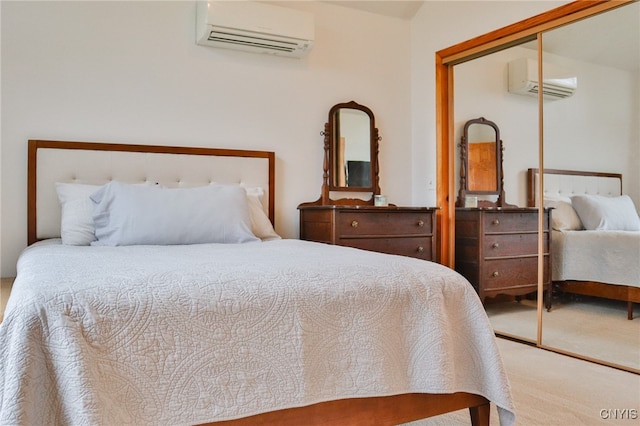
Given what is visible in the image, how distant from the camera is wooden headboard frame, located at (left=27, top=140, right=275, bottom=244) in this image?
2.76m

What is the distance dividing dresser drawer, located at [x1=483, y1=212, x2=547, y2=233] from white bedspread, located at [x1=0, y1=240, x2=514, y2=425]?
1623 millimetres

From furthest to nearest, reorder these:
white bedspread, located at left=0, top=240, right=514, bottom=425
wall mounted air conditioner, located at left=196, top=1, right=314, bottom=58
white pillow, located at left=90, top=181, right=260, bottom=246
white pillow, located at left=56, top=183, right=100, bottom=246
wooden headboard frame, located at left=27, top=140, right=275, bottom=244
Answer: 1. wall mounted air conditioner, located at left=196, top=1, right=314, bottom=58
2. wooden headboard frame, located at left=27, top=140, right=275, bottom=244
3. white pillow, located at left=56, top=183, right=100, bottom=246
4. white pillow, located at left=90, top=181, right=260, bottom=246
5. white bedspread, located at left=0, top=240, right=514, bottom=425

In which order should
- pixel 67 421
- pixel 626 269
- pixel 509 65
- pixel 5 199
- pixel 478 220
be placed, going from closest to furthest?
pixel 67 421 < pixel 626 269 < pixel 5 199 < pixel 509 65 < pixel 478 220

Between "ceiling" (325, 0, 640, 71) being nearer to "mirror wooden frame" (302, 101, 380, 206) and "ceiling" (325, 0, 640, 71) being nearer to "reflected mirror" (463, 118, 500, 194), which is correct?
"reflected mirror" (463, 118, 500, 194)

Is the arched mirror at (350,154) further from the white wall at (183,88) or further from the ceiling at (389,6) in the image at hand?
the ceiling at (389,6)

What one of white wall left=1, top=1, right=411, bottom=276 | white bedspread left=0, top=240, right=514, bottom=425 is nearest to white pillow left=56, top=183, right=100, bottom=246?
white wall left=1, top=1, right=411, bottom=276

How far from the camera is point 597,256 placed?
271 cm

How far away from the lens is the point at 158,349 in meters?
1.19

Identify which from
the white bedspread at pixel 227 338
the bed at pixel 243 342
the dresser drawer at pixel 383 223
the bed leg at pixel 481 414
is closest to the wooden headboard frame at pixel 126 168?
the dresser drawer at pixel 383 223

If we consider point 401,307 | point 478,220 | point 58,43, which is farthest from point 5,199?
point 478,220

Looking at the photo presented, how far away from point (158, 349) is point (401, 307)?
701 mm

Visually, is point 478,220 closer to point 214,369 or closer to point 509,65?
point 509,65

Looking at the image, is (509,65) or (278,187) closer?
(509,65)

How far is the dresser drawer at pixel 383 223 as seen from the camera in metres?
3.12
